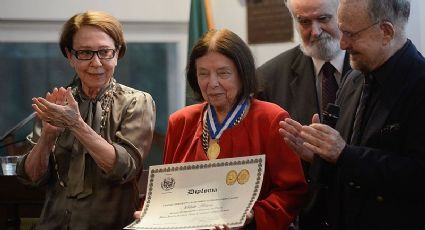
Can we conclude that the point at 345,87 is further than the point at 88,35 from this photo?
No

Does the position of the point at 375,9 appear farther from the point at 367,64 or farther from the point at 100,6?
the point at 100,6

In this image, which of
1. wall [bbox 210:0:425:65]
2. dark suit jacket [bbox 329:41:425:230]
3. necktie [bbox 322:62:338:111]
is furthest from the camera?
wall [bbox 210:0:425:65]

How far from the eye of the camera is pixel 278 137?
2.54 meters

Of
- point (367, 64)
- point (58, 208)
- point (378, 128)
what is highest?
point (367, 64)

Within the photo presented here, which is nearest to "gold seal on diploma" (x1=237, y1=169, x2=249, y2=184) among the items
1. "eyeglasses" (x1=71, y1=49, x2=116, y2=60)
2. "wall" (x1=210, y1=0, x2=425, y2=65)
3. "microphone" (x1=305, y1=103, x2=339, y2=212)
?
"microphone" (x1=305, y1=103, x2=339, y2=212)

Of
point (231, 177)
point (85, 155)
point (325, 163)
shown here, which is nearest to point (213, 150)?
point (231, 177)

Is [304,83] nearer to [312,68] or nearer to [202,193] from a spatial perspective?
[312,68]

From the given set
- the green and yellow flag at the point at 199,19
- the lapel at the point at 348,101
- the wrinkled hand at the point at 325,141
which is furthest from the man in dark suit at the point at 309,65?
the green and yellow flag at the point at 199,19

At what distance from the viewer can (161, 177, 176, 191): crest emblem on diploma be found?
8.46 feet

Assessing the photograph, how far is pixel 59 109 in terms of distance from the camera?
2641mm

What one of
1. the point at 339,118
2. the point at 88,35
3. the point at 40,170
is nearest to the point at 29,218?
the point at 40,170

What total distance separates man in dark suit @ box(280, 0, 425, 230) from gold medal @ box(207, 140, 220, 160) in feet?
0.92

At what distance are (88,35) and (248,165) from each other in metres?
0.87

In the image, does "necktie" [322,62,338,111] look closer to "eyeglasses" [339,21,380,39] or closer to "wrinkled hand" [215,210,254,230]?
"eyeglasses" [339,21,380,39]
